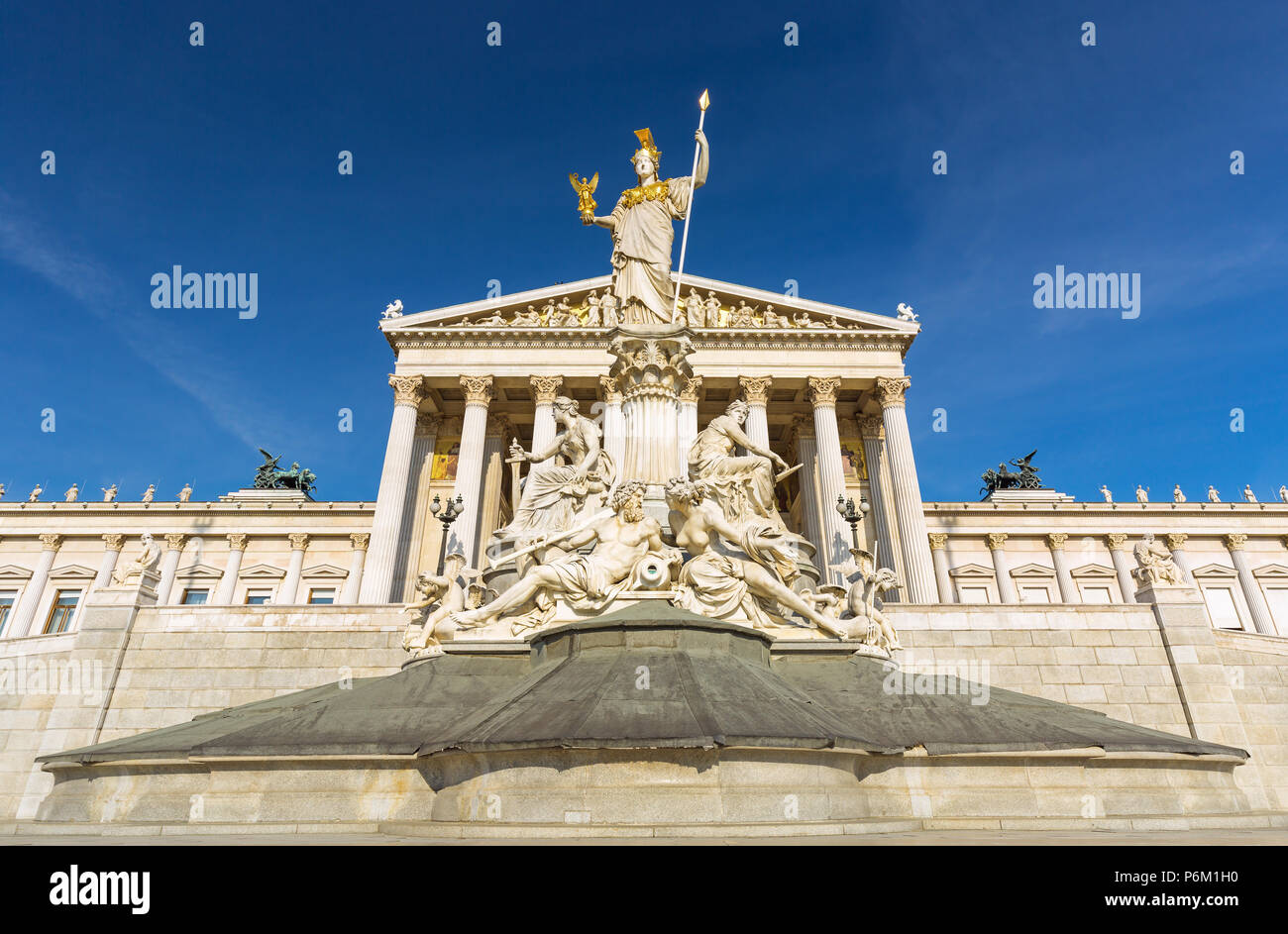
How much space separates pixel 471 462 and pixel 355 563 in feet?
54.5

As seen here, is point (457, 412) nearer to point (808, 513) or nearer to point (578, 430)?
point (808, 513)

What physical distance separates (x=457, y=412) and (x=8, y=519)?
3159 cm

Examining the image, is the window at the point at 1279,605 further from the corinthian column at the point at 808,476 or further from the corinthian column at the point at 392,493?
the corinthian column at the point at 808,476

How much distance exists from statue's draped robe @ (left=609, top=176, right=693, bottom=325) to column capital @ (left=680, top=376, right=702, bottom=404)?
1147 mm

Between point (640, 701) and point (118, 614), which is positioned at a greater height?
point (118, 614)

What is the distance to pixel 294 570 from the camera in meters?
46.2

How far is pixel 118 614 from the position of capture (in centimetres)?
1326

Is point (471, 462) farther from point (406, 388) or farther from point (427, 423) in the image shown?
point (427, 423)

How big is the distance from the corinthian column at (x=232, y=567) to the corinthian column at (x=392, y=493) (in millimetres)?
16527

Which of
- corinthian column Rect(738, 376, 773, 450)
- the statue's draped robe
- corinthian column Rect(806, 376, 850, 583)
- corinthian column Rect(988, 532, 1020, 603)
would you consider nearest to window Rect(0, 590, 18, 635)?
corinthian column Rect(738, 376, 773, 450)

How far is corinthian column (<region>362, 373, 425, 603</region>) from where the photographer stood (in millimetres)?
31562

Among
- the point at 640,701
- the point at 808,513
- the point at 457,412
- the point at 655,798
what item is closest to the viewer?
the point at 655,798

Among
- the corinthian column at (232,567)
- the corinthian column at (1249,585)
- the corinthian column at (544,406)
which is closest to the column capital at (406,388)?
the corinthian column at (544,406)
